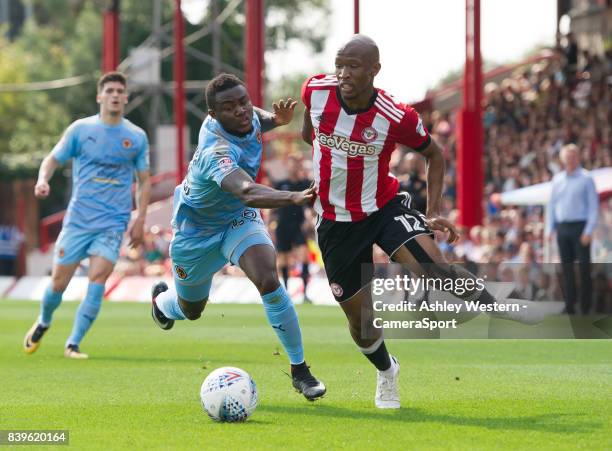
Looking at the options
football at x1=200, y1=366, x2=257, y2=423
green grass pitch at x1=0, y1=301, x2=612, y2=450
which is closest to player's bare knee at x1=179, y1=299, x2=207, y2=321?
green grass pitch at x1=0, y1=301, x2=612, y2=450

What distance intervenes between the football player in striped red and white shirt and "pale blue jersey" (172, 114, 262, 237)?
0.48 meters

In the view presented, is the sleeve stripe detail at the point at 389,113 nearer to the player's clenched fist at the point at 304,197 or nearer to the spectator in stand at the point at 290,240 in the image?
the player's clenched fist at the point at 304,197

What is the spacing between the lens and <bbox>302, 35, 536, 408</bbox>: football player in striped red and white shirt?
28.7 feet

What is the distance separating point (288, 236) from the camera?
2225cm

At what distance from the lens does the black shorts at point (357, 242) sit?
29.0 ft

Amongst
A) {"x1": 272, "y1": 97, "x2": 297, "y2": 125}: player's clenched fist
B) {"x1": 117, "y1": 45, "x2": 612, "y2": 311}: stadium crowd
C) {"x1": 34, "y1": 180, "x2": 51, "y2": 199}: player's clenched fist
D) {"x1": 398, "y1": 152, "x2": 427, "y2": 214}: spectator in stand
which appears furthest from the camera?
{"x1": 117, "y1": 45, "x2": 612, "y2": 311}: stadium crowd

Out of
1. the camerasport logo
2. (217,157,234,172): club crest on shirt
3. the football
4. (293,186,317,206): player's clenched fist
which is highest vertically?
(217,157,234,172): club crest on shirt

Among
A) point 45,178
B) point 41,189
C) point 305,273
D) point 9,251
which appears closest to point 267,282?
point 41,189

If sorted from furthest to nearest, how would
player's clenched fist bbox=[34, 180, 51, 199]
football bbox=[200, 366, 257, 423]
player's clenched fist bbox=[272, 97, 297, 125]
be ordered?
player's clenched fist bbox=[34, 180, 51, 199], player's clenched fist bbox=[272, 97, 297, 125], football bbox=[200, 366, 257, 423]

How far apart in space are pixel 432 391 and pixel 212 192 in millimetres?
2079

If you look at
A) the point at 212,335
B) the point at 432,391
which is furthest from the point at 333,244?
the point at 212,335

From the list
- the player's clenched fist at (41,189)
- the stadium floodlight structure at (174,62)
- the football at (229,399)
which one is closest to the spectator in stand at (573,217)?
the player's clenched fist at (41,189)

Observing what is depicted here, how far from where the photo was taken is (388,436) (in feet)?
25.0

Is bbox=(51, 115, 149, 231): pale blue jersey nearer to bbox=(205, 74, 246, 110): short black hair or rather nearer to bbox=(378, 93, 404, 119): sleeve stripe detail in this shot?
bbox=(205, 74, 246, 110): short black hair
